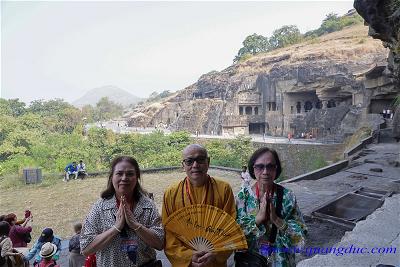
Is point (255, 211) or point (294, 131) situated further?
point (294, 131)

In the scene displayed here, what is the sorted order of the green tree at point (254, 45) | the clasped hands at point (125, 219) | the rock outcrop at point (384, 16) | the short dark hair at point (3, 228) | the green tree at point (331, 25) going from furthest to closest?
A: the green tree at point (254, 45)
the green tree at point (331, 25)
the rock outcrop at point (384, 16)
the short dark hair at point (3, 228)
the clasped hands at point (125, 219)

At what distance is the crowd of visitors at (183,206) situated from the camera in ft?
6.29

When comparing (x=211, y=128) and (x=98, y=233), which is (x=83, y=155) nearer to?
(x=211, y=128)

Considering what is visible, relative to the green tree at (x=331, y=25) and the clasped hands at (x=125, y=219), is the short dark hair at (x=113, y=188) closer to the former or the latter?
the clasped hands at (x=125, y=219)

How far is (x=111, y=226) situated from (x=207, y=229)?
0.60 meters

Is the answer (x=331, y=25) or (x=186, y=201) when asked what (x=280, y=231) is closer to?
(x=186, y=201)

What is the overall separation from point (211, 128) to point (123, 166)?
117 ft

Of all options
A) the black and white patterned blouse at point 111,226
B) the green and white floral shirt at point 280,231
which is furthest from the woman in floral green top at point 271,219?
the black and white patterned blouse at point 111,226

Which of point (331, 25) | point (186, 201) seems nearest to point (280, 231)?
point (186, 201)

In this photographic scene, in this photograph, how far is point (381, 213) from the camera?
4219mm

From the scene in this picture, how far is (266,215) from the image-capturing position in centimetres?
192

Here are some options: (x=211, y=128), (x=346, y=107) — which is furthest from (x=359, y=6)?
(x=211, y=128)

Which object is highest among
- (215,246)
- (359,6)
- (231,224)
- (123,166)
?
(359,6)

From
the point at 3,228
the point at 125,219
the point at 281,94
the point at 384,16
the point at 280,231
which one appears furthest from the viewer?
the point at 281,94
